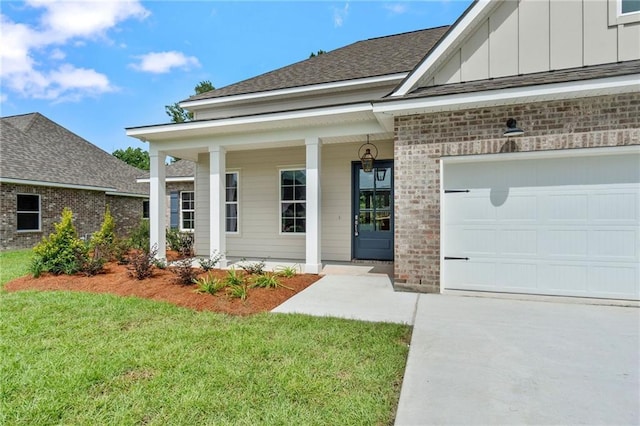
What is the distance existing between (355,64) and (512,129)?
5.79 metres

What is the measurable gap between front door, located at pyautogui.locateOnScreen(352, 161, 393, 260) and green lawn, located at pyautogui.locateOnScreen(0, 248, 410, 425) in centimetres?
454

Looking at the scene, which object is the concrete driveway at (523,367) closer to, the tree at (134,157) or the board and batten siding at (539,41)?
the board and batten siding at (539,41)

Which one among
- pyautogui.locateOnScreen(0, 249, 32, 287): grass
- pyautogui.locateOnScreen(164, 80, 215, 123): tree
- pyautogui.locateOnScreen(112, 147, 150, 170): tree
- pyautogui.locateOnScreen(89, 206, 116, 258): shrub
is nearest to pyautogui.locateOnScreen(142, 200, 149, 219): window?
pyautogui.locateOnScreen(0, 249, 32, 287): grass

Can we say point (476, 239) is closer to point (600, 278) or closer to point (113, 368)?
point (600, 278)

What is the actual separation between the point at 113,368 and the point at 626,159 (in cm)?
699

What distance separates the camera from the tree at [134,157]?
4081 cm

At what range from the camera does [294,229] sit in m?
9.20

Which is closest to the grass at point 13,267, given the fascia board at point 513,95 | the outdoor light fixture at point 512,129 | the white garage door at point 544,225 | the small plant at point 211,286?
the small plant at point 211,286

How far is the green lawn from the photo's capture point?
2264 millimetres

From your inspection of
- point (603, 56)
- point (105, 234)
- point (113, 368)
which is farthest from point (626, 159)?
point (105, 234)

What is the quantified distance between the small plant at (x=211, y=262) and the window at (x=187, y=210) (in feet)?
22.2

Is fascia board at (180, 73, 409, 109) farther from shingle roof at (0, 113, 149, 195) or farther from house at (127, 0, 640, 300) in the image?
shingle roof at (0, 113, 149, 195)

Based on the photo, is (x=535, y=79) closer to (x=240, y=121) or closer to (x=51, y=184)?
(x=240, y=121)

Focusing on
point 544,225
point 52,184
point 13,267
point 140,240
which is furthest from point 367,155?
point 52,184
